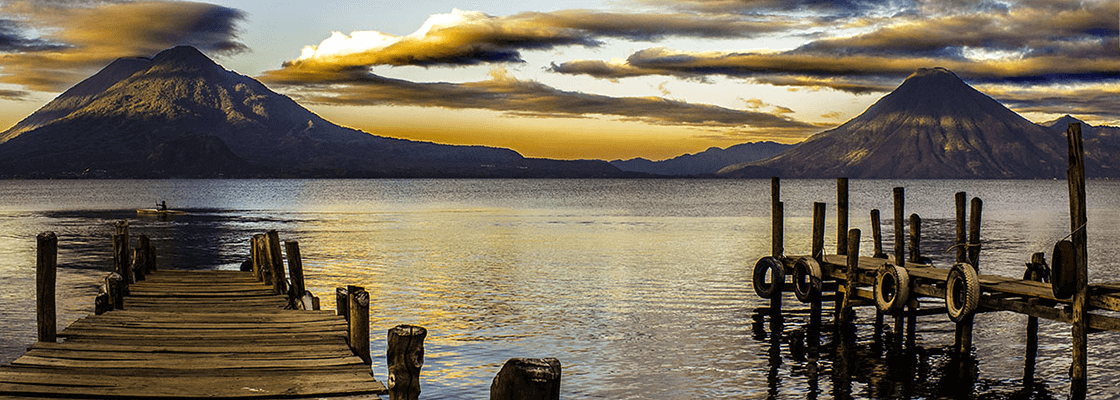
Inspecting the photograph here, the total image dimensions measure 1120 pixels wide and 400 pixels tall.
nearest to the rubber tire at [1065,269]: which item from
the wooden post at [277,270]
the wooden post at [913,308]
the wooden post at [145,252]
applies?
the wooden post at [913,308]

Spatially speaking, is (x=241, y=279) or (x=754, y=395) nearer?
(x=754, y=395)

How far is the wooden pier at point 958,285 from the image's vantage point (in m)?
17.3

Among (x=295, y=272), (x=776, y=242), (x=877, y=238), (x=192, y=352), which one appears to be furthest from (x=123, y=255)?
(x=877, y=238)

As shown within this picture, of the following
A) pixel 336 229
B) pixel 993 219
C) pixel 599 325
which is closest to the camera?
A: pixel 599 325

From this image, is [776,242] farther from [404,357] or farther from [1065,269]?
→ [404,357]

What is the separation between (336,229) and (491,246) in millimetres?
20100

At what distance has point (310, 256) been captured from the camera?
47812mm

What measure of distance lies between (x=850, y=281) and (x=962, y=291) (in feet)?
15.7

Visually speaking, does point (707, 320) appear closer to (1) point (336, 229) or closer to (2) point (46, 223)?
(1) point (336, 229)

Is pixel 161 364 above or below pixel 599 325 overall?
above

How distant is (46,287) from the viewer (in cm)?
1611

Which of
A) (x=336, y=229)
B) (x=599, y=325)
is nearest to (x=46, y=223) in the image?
(x=336, y=229)

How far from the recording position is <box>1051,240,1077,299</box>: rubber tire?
17.1 metres

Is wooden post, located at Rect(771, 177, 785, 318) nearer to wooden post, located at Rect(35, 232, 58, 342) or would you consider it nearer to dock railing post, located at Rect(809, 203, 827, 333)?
dock railing post, located at Rect(809, 203, 827, 333)
